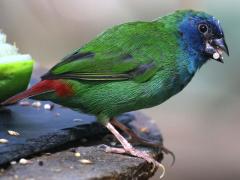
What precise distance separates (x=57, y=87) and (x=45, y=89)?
7cm

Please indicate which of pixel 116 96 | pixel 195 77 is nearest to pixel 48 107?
pixel 116 96

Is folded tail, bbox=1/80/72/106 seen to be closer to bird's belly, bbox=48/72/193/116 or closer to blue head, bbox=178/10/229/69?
bird's belly, bbox=48/72/193/116

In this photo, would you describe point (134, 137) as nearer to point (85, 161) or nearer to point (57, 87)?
point (57, 87)

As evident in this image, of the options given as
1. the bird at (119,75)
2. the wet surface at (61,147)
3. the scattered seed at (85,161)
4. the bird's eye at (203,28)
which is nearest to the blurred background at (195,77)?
the wet surface at (61,147)

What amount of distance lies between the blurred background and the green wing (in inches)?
152

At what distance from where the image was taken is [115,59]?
4.16 meters

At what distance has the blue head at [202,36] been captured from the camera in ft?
14.5

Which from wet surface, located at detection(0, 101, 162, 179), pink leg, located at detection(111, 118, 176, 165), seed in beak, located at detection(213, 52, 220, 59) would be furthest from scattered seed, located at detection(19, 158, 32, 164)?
seed in beak, located at detection(213, 52, 220, 59)

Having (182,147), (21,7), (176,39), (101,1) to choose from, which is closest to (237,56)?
(182,147)

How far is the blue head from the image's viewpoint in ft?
14.5

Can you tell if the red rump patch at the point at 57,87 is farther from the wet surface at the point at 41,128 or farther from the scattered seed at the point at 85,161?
the scattered seed at the point at 85,161

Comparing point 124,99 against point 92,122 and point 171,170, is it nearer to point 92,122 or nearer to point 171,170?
point 92,122

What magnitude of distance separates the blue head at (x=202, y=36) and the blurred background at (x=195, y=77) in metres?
3.58

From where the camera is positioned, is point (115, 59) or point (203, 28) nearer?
point (115, 59)
